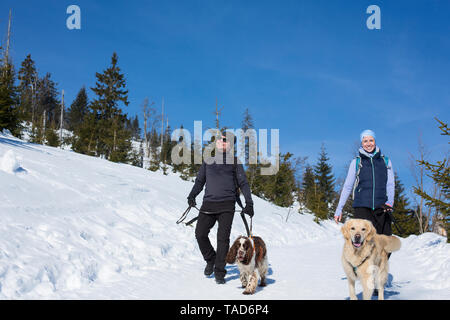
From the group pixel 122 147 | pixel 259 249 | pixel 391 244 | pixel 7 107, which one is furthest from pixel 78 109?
pixel 391 244

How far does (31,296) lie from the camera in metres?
4.15

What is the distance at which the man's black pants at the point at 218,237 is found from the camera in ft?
17.5

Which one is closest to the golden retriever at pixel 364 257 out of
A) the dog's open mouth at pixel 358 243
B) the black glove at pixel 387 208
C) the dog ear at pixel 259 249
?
the dog's open mouth at pixel 358 243

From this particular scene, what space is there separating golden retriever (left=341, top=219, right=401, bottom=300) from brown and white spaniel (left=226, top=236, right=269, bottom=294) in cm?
149

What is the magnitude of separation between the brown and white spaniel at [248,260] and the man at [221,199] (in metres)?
0.42

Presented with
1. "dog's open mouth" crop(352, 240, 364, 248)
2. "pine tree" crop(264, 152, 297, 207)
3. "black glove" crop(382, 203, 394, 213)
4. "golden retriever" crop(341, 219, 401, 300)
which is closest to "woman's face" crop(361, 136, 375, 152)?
"black glove" crop(382, 203, 394, 213)

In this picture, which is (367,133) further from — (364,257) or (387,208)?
(364,257)

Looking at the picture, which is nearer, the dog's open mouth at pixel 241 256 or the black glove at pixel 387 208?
the black glove at pixel 387 208

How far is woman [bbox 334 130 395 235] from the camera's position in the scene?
4.41m

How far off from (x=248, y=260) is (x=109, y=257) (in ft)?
9.64

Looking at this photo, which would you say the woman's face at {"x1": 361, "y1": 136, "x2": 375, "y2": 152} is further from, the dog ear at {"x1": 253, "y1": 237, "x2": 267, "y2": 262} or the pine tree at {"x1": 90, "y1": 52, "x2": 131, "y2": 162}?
the pine tree at {"x1": 90, "y1": 52, "x2": 131, "y2": 162}

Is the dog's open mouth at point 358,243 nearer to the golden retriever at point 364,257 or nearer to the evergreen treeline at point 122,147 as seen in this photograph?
the golden retriever at point 364,257

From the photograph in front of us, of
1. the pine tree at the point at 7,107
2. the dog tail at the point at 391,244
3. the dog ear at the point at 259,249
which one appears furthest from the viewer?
the pine tree at the point at 7,107
